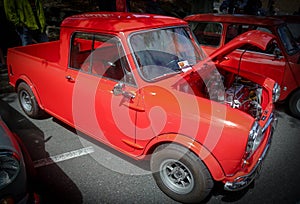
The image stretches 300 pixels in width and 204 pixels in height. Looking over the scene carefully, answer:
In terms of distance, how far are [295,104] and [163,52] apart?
3156 mm

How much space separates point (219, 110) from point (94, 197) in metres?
1.72

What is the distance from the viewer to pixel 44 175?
2.87m

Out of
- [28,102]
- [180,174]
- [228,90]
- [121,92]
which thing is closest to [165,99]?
[121,92]

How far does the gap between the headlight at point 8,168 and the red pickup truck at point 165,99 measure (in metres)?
1.09

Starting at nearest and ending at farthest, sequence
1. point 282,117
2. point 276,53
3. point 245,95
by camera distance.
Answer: point 245,95 < point 276,53 < point 282,117

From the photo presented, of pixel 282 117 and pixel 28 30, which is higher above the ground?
pixel 28 30

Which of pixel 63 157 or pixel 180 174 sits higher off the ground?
pixel 180 174

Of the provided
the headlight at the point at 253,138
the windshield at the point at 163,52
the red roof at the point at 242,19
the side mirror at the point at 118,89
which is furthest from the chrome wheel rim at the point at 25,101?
the red roof at the point at 242,19

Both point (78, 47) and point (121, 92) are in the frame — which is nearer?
point (121, 92)

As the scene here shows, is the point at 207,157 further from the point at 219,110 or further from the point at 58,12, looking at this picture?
the point at 58,12

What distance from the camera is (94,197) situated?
2584 mm

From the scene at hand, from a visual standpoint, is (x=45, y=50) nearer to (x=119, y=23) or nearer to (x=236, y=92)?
(x=119, y=23)

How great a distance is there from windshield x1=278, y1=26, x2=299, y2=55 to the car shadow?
169 inches

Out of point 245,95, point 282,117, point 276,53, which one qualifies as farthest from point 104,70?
point 282,117
